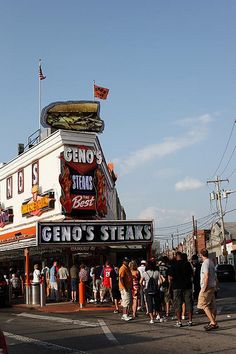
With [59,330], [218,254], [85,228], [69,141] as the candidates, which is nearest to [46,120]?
[69,141]

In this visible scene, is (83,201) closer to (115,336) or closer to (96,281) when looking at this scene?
(96,281)

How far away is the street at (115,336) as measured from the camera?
9.66m

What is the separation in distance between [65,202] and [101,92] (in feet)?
33.7

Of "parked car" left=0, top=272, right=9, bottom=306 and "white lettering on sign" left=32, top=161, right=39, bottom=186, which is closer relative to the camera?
"parked car" left=0, top=272, right=9, bottom=306

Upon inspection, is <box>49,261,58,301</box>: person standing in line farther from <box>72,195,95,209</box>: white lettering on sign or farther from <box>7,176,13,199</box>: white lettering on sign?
<box>7,176,13,199</box>: white lettering on sign

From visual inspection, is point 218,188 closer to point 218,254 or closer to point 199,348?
point 218,254

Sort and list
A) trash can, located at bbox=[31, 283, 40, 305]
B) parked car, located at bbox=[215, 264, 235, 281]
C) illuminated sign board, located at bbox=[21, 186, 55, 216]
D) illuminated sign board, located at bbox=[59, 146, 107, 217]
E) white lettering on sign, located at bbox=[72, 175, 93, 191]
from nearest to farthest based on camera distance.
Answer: trash can, located at bbox=[31, 283, 40, 305] < illuminated sign board, located at bbox=[59, 146, 107, 217] < white lettering on sign, located at bbox=[72, 175, 93, 191] < illuminated sign board, located at bbox=[21, 186, 55, 216] < parked car, located at bbox=[215, 264, 235, 281]

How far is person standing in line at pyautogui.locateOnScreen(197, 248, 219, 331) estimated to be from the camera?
1168 cm

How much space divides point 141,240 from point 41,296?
496 cm

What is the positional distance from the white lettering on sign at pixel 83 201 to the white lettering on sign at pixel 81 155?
6.39 feet

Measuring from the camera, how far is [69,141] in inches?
1057

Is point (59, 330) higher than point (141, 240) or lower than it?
lower

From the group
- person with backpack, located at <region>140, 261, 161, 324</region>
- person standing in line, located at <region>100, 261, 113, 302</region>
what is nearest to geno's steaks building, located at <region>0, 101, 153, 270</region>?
person standing in line, located at <region>100, 261, 113, 302</region>

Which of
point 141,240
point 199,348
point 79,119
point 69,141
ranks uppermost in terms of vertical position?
point 79,119
